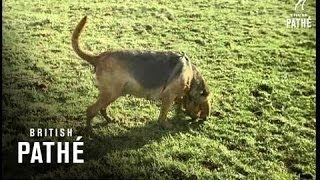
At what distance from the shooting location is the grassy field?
686cm

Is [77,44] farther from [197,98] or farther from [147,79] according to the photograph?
[197,98]

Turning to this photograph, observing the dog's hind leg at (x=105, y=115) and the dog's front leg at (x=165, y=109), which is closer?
the dog's hind leg at (x=105, y=115)

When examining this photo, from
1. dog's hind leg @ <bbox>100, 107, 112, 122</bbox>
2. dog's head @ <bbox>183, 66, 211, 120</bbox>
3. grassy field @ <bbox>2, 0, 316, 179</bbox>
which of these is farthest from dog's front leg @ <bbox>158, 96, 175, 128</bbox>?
dog's hind leg @ <bbox>100, 107, 112, 122</bbox>

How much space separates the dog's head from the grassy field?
14cm

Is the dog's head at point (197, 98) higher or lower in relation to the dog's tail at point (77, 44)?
lower

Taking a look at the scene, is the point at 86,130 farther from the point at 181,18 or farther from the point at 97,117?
the point at 181,18

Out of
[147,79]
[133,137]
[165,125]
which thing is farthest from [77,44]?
[165,125]

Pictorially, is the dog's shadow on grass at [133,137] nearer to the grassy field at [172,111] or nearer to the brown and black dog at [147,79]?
the grassy field at [172,111]

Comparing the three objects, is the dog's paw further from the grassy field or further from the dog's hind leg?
the dog's hind leg

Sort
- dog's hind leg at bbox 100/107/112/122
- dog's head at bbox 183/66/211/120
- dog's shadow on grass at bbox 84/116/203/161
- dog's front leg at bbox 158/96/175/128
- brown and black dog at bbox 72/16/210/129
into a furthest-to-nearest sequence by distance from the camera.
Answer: dog's head at bbox 183/66/211/120
dog's front leg at bbox 158/96/175/128
dog's hind leg at bbox 100/107/112/122
brown and black dog at bbox 72/16/210/129
dog's shadow on grass at bbox 84/116/203/161

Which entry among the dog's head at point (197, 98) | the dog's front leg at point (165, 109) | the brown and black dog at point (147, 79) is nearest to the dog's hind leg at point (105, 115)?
the brown and black dog at point (147, 79)

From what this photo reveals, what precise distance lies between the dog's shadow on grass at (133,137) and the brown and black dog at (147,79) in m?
0.14

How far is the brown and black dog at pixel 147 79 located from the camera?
22.8ft

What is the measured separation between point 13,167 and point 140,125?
1.76m
